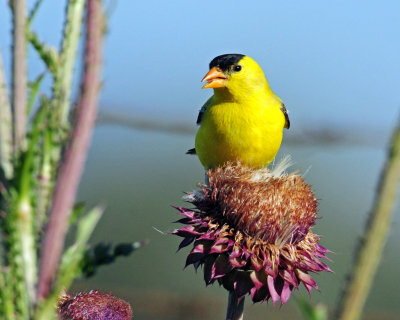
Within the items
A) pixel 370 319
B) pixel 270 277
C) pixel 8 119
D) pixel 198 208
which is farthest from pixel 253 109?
pixel 370 319

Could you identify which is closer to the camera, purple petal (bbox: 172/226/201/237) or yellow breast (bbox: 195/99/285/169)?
purple petal (bbox: 172/226/201/237)

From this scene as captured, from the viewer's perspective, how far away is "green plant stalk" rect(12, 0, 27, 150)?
303 millimetres

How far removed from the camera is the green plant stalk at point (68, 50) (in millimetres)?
317

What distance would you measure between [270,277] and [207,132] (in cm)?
71

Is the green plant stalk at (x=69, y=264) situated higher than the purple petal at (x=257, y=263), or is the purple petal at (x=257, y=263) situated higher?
the green plant stalk at (x=69, y=264)

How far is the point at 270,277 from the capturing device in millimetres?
1191

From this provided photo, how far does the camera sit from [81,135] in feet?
0.75

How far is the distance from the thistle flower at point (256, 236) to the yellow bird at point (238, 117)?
0.42 m

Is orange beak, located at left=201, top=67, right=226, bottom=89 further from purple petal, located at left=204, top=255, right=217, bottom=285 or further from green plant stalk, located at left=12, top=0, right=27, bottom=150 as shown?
green plant stalk, located at left=12, top=0, right=27, bottom=150

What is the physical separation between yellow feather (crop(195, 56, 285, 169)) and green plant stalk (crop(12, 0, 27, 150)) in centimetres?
144

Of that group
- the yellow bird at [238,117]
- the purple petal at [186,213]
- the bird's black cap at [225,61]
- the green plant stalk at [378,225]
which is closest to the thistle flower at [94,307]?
the purple petal at [186,213]

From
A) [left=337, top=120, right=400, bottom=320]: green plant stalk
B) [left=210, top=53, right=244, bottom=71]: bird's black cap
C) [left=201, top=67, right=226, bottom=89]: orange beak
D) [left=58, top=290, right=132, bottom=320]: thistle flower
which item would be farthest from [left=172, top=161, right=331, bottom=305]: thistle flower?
[left=337, top=120, right=400, bottom=320]: green plant stalk

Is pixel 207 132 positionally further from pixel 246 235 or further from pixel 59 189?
pixel 59 189

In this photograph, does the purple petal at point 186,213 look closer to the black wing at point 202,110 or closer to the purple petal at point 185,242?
the purple petal at point 185,242
